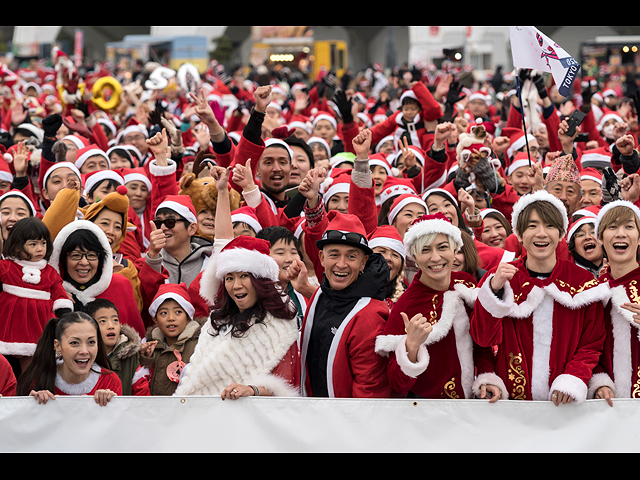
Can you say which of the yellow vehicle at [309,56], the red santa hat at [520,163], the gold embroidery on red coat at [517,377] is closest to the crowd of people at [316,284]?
the gold embroidery on red coat at [517,377]

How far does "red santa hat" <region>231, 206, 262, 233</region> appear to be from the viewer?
525cm

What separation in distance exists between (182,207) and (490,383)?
2.77 meters

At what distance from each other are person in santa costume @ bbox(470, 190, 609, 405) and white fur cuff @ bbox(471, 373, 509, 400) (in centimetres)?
5

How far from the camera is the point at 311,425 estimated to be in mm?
3641

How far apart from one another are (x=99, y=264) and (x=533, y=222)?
105 inches

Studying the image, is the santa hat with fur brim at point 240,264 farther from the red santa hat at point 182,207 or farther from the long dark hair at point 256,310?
the red santa hat at point 182,207

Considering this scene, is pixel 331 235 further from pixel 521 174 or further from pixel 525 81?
pixel 525 81

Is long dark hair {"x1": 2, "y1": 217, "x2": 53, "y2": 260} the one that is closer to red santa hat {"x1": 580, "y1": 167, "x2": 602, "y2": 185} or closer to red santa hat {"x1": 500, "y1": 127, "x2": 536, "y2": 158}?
red santa hat {"x1": 580, "y1": 167, "x2": 602, "y2": 185}

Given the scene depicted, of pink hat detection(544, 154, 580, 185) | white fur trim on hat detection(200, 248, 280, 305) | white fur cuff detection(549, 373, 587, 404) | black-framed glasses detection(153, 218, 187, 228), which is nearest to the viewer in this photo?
white fur cuff detection(549, 373, 587, 404)

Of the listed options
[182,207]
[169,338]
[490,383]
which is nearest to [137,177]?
[182,207]

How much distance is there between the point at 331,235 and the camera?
3.93 meters

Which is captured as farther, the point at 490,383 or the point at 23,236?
the point at 23,236

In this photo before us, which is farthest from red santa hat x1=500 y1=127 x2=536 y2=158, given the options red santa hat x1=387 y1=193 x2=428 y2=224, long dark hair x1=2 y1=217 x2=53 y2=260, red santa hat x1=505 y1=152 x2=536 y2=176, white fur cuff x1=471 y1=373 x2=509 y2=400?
long dark hair x1=2 y1=217 x2=53 y2=260

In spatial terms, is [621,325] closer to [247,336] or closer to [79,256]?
[247,336]
